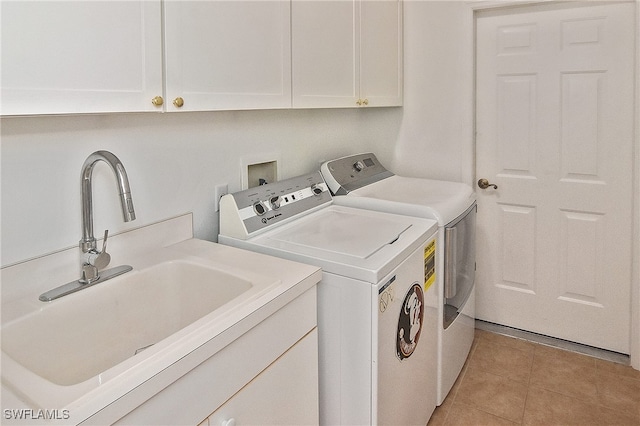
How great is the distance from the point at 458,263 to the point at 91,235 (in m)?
1.58

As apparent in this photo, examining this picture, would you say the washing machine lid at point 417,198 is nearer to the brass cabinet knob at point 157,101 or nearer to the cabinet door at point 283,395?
the cabinet door at point 283,395

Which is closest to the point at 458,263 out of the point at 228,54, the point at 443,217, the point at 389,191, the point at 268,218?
the point at 443,217

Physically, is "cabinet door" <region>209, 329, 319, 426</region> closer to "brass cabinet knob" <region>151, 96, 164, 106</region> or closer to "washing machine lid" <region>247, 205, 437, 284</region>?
"washing machine lid" <region>247, 205, 437, 284</region>

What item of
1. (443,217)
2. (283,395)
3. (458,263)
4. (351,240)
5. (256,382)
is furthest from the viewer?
(458,263)

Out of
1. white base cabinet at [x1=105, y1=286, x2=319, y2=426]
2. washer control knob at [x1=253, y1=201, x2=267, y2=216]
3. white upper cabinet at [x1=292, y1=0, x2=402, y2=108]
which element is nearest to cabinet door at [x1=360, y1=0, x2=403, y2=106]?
white upper cabinet at [x1=292, y1=0, x2=402, y2=108]

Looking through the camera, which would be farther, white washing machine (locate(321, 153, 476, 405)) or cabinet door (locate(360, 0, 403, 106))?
cabinet door (locate(360, 0, 403, 106))

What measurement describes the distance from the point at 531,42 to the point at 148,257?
237 centimetres

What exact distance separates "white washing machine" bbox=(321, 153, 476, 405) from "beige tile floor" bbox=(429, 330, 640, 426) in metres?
0.10

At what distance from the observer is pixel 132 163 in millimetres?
1497

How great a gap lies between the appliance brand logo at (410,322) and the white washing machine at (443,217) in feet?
0.76

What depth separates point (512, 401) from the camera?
223cm

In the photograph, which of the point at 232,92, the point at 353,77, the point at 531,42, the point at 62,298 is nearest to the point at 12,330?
the point at 62,298

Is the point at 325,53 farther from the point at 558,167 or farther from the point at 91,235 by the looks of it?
the point at 558,167

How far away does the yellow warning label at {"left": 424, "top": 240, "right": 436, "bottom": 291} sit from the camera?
1.81 meters
